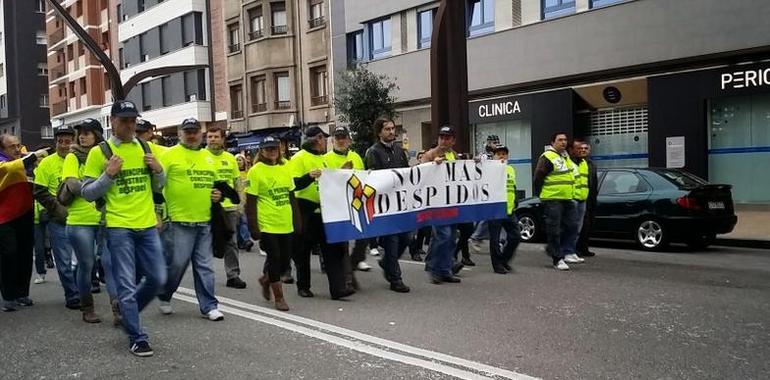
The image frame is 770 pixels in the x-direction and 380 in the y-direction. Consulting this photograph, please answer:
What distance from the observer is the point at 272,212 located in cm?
698

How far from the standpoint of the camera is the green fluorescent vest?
30.8 feet

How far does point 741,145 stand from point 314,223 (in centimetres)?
1376

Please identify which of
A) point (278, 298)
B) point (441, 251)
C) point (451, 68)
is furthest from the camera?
point (451, 68)

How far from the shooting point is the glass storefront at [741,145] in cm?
1714

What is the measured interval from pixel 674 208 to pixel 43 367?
950 centimetres

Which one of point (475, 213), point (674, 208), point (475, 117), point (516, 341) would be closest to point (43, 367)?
point (516, 341)

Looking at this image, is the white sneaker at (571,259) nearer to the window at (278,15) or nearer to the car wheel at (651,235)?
the car wheel at (651,235)

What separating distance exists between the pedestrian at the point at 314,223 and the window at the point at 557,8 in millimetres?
14720

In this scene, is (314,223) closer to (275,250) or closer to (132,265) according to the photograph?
(275,250)

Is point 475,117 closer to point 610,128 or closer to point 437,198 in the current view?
point 610,128

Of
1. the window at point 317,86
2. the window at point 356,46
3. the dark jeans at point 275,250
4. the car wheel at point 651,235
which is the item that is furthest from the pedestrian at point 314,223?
the window at point 317,86

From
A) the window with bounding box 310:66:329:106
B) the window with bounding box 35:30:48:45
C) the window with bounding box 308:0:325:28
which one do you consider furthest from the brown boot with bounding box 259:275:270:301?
the window with bounding box 35:30:48:45

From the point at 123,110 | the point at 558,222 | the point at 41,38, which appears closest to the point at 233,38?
the point at 558,222

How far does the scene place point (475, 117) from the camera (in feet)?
77.6
